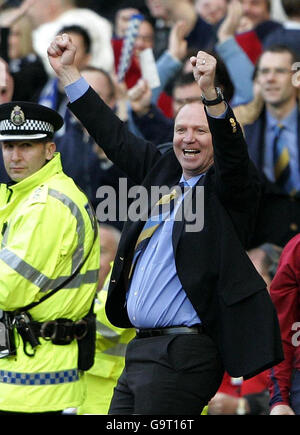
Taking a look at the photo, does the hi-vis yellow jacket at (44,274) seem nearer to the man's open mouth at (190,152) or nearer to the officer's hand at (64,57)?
the officer's hand at (64,57)

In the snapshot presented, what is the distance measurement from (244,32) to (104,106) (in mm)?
3724

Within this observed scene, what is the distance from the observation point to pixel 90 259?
5.92 metres

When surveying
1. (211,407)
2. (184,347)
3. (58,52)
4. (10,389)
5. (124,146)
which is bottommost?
(211,407)

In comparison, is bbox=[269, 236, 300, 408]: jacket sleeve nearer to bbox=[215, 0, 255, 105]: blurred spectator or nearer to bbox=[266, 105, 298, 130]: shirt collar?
bbox=[266, 105, 298, 130]: shirt collar

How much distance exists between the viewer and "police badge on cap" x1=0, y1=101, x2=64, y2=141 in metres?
6.02

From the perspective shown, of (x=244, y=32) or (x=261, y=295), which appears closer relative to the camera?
(x=261, y=295)

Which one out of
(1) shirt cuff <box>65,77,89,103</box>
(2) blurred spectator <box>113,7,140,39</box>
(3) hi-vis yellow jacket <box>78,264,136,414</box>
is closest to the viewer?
(1) shirt cuff <box>65,77,89,103</box>

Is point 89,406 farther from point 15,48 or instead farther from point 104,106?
point 15,48

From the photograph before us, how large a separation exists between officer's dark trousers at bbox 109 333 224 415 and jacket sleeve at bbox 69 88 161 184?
108 centimetres

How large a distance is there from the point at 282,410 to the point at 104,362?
1637 mm

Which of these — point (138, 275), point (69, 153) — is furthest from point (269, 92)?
point (138, 275)

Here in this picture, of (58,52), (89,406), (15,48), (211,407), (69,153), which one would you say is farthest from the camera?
(15,48)

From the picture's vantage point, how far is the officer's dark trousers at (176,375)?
4867 mm

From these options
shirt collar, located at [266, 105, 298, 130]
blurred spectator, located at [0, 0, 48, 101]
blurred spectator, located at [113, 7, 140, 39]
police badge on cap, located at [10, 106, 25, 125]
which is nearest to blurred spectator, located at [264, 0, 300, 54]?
shirt collar, located at [266, 105, 298, 130]
